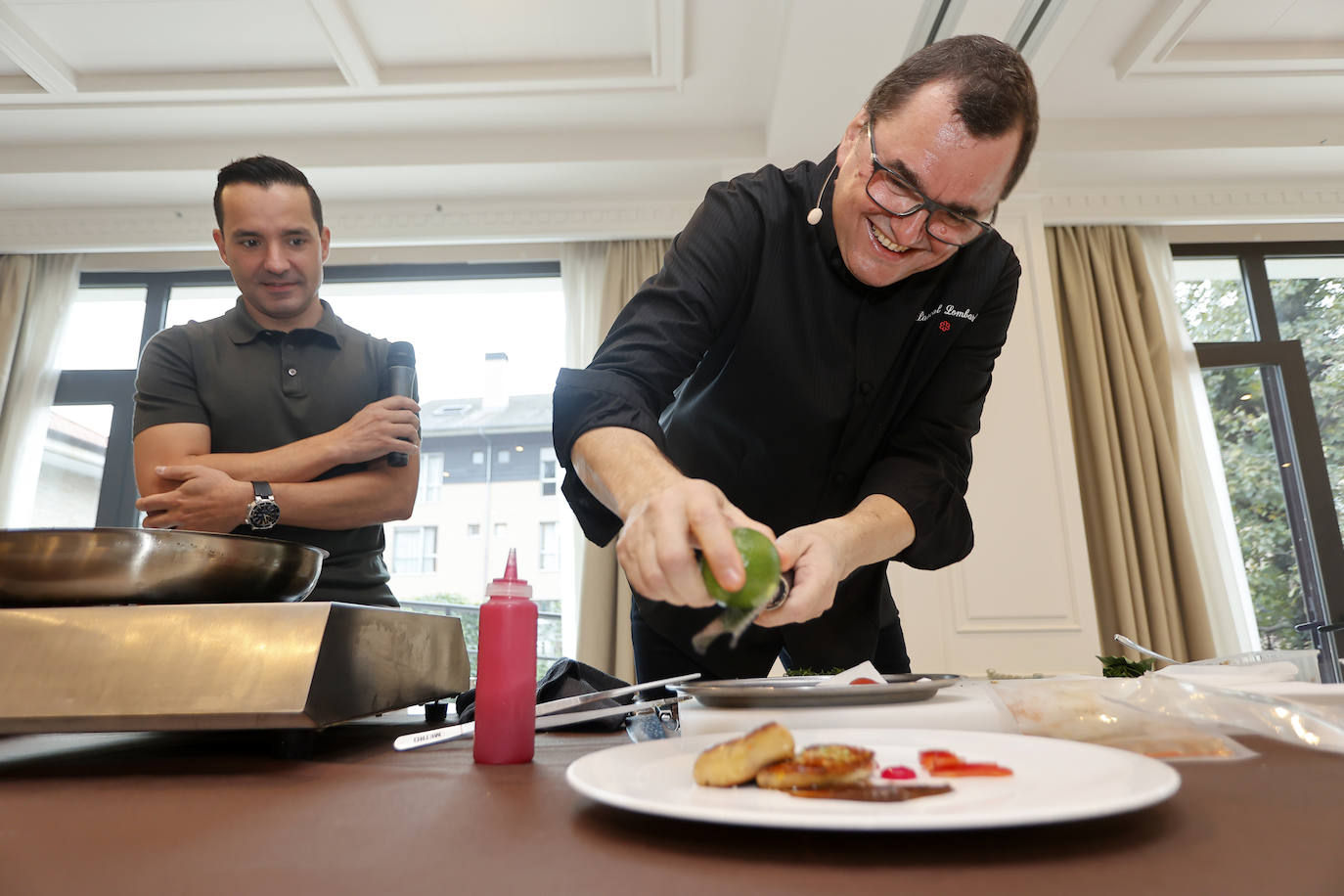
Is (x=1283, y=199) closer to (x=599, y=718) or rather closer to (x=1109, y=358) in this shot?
(x=1109, y=358)

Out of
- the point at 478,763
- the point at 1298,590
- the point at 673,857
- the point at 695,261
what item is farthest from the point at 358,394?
the point at 1298,590

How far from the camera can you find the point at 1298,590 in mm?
4359

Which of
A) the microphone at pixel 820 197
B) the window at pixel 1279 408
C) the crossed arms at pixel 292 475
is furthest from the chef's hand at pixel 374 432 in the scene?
the window at pixel 1279 408

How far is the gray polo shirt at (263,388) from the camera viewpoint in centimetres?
166

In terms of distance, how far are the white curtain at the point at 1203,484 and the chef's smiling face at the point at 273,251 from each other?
4044mm

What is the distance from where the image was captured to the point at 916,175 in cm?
112

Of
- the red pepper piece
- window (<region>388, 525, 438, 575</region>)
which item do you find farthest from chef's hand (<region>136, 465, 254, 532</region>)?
window (<region>388, 525, 438, 575</region>)

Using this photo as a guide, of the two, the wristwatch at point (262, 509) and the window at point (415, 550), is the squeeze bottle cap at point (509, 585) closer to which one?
the wristwatch at point (262, 509)

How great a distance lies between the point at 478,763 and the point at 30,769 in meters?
0.39

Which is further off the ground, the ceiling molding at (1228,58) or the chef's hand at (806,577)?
the ceiling molding at (1228,58)

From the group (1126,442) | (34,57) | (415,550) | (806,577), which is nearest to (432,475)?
(415,550)

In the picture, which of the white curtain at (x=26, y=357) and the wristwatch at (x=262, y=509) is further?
the white curtain at (x=26, y=357)

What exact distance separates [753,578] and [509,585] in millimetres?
246

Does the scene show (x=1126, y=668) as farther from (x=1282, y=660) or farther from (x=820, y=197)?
(x=820, y=197)
